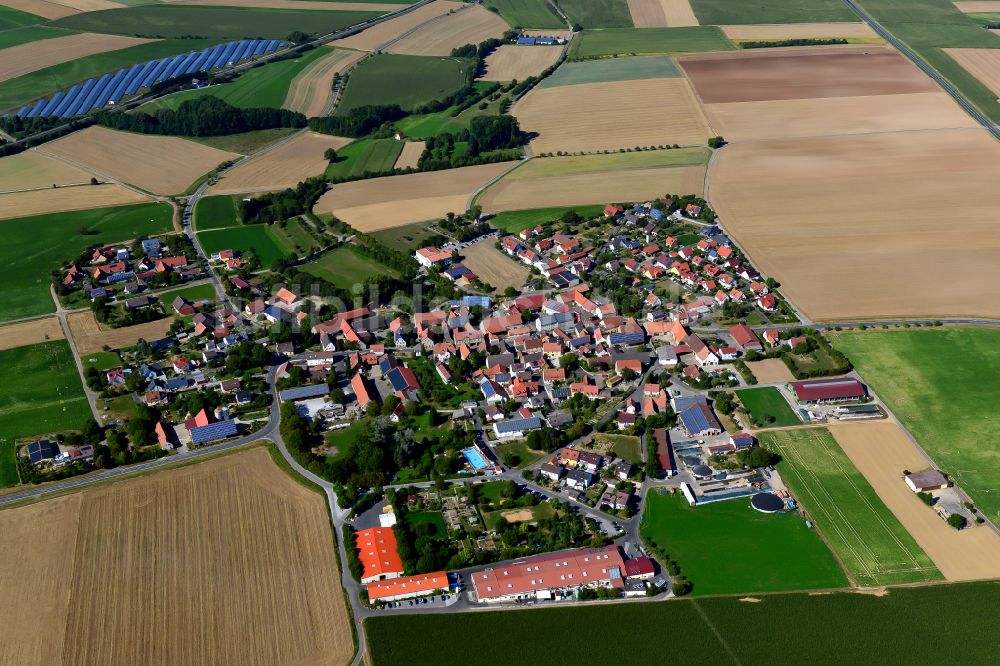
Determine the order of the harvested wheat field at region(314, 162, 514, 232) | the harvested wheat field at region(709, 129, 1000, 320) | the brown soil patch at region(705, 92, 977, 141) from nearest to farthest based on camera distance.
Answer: the harvested wheat field at region(709, 129, 1000, 320)
the harvested wheat field at region(314, 162, 514, 232)
the brown soil patch at region(705, 92, 977, 141)

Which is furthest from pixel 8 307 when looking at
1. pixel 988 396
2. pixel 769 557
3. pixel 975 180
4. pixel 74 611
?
pixel 975 180

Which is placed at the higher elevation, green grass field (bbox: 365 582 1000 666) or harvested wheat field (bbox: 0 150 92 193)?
harvested wheat field (bbox: 0 150 92 193)

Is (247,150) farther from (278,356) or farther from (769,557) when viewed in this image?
(769,557)

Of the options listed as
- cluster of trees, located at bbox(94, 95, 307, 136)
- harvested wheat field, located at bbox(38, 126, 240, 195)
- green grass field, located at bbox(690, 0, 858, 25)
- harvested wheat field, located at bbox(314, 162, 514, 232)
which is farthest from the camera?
green grass field, located at bbox(690, 0, 858, 25)

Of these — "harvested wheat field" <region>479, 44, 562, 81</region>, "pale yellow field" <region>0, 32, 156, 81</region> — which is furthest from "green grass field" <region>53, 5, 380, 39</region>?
"harvested wheat field" <region>479, 44, 562, 81</region>

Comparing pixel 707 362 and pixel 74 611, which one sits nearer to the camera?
pixel 74 611

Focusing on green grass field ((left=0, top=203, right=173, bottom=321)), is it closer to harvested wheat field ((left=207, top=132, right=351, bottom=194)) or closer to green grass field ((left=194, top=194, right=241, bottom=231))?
green grass field ((left=194, top=194, right=241, bottom=231))

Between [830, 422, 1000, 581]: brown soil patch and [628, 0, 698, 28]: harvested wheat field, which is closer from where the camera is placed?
[830, 422, 1000, 581]: brown soil patch
